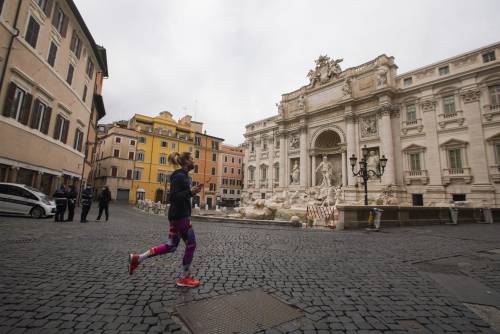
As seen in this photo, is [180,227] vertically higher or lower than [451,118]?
lower

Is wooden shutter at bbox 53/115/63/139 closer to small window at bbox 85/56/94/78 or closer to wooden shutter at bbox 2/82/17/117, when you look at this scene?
wooden shutter at bbox 2/82/17/117

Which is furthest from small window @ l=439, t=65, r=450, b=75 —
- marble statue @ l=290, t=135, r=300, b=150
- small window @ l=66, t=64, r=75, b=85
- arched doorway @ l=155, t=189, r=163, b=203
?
arched doorway @ l=155, t=189, r=163, b=203

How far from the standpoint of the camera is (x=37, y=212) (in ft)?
37.7

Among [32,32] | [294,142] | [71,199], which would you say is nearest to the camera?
[71,199]

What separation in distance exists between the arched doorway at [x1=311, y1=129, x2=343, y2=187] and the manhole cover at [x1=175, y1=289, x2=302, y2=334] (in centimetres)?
2846

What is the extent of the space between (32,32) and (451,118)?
3258 cm

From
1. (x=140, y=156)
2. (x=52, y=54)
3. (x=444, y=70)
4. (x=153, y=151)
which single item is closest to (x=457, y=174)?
(x=444, y=70)

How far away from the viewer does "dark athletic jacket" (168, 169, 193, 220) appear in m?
3.37

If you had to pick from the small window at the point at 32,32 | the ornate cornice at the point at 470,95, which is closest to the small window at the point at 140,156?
the small window at the point at 32,32

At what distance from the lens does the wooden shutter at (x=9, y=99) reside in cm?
1149

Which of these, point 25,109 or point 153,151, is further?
point 153,151

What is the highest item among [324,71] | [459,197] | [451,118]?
[324,71]

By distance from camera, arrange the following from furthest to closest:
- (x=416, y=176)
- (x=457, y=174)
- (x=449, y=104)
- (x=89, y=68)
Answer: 1. (x=416, y=176)
2. (x=449, y=104)
3. (x=89, y=68)
4. (x=457, y=174)

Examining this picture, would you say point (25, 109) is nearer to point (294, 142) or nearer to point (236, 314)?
point (236, 314)
